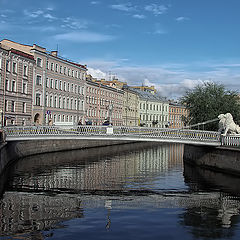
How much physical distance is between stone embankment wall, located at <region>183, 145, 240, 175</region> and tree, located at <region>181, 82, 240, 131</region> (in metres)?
4.93

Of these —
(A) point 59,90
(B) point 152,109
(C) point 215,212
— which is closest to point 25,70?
(A) point 59,90

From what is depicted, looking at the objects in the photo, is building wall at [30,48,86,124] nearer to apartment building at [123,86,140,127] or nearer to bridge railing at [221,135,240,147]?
apartment building at [123,86,140,127]

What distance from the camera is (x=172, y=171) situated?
3456cm

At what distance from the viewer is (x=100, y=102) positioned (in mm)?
78750

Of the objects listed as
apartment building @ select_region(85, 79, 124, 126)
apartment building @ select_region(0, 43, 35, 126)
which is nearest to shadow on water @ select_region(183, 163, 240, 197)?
apartment building @ select_region(0, 43, 35, 126)

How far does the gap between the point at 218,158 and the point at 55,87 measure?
113ft

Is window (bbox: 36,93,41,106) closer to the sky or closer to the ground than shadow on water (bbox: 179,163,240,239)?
closer to the sky

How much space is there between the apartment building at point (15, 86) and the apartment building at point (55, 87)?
180 centimetres

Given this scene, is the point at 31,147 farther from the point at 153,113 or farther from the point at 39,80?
the point at 153,113

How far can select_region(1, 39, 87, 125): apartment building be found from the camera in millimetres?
53656

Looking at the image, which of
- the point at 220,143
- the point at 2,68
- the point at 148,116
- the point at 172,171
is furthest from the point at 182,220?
the point at 148,116

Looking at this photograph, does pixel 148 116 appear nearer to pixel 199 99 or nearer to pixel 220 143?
pixel 199 99

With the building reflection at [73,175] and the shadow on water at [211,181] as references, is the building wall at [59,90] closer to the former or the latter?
the building reflection at [73,175]

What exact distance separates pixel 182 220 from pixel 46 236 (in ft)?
20.4
